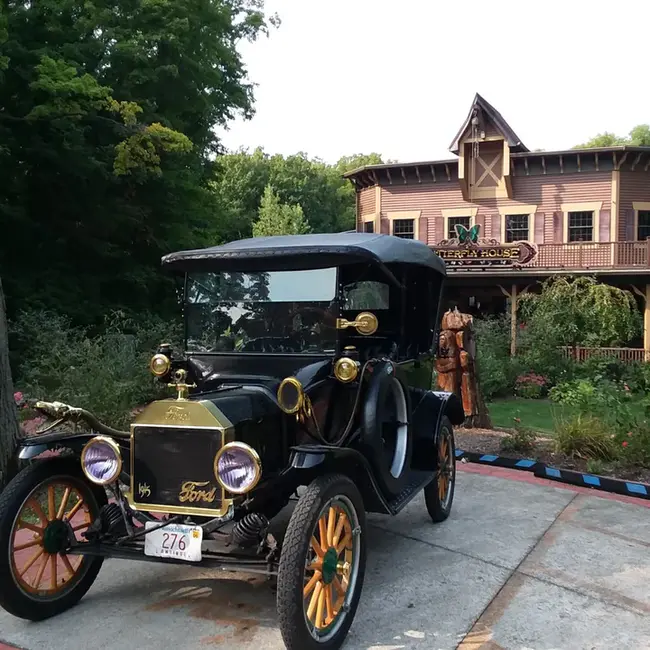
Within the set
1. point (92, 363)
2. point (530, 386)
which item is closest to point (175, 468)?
point (92, 363)

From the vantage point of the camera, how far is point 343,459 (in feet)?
12.0

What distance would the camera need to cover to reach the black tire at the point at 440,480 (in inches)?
209

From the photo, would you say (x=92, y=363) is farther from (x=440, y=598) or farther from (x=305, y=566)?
(x=305, y=566)

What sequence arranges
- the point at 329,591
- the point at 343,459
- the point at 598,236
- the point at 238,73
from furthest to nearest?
the point at 598,236
the point at 238,73
the point at 343,459
the point at 329,591

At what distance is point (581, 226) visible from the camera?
22562mm

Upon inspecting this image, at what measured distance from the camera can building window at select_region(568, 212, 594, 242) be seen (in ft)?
73.9

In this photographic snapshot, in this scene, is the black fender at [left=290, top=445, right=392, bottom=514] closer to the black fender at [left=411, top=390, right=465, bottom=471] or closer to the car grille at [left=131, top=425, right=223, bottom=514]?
the car grille at [left=131, top=425, right=223, bottom=514]

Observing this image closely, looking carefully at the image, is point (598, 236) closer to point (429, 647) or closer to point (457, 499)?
point (457, 499)

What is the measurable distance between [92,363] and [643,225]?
19.9 m

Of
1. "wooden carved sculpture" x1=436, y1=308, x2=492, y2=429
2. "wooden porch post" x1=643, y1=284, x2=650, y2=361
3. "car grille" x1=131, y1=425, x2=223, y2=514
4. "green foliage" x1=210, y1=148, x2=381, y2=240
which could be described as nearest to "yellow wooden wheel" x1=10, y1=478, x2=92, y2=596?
"car grille" x1=131, y1=425, x2=223, y2=514

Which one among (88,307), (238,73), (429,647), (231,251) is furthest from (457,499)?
(238,73)

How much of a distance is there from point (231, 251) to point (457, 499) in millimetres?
3416

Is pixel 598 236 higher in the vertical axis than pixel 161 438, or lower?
higher

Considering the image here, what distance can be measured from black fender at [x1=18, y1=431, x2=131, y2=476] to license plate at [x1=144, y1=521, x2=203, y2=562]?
48cm
